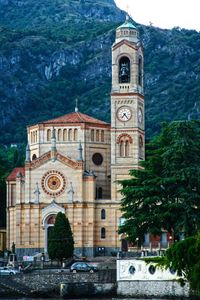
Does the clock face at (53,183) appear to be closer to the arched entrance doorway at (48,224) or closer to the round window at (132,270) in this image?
the arched entrance doorway at (48,224)

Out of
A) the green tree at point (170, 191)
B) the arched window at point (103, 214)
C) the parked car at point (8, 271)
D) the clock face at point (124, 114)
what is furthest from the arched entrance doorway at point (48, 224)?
the parked car at point (8, 271)

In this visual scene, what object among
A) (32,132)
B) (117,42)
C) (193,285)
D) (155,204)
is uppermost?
(117,42)

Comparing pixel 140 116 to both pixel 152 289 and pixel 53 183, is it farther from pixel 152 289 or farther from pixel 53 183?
pixel 152 289

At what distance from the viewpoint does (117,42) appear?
130375 mm

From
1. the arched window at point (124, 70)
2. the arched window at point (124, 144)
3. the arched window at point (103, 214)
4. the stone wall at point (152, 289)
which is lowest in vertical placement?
the stone wall at point (152, 289)

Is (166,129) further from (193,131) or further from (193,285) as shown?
(193,285)

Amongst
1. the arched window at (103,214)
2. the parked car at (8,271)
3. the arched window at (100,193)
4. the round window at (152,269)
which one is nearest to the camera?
the round window at (152,269)

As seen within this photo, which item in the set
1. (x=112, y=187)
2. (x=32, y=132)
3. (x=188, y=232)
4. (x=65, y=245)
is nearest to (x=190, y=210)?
(x=188, y=232)

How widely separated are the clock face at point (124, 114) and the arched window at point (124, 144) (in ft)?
5.42

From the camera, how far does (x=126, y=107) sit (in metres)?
128

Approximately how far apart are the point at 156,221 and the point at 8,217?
30.0 m

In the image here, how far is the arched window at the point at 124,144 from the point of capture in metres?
127

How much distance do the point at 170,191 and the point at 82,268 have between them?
9103 millimetres

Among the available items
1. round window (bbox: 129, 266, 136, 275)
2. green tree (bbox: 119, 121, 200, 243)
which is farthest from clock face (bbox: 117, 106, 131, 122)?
round window (bbox: 129, 266, 136, 275)
